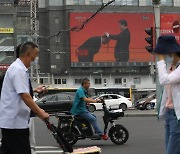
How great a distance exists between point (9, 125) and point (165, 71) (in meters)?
1.93

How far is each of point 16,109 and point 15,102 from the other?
3.3 inches

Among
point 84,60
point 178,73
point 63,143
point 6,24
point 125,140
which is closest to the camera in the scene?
point 178,73

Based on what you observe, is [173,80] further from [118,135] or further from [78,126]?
[118,135]

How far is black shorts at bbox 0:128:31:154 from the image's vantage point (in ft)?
18.7

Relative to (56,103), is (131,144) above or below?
above

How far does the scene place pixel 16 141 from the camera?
18.7 ft

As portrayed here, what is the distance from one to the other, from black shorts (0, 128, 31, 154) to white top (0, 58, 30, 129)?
66 millimetres

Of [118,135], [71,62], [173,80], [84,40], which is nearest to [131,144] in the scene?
[118,135]

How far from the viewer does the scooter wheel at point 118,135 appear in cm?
→ 1202

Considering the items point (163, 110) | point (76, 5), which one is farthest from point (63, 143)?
point (76, 5)

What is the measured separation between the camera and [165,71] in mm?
5430

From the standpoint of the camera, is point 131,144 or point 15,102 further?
point 131,144

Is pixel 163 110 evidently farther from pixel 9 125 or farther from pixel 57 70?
pixel 57 70

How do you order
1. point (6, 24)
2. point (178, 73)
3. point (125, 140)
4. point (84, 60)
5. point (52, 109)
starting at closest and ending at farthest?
point (178, 73) < point (125, 140) < point (52, 109) < point (6, 24) < point (84, 60)
